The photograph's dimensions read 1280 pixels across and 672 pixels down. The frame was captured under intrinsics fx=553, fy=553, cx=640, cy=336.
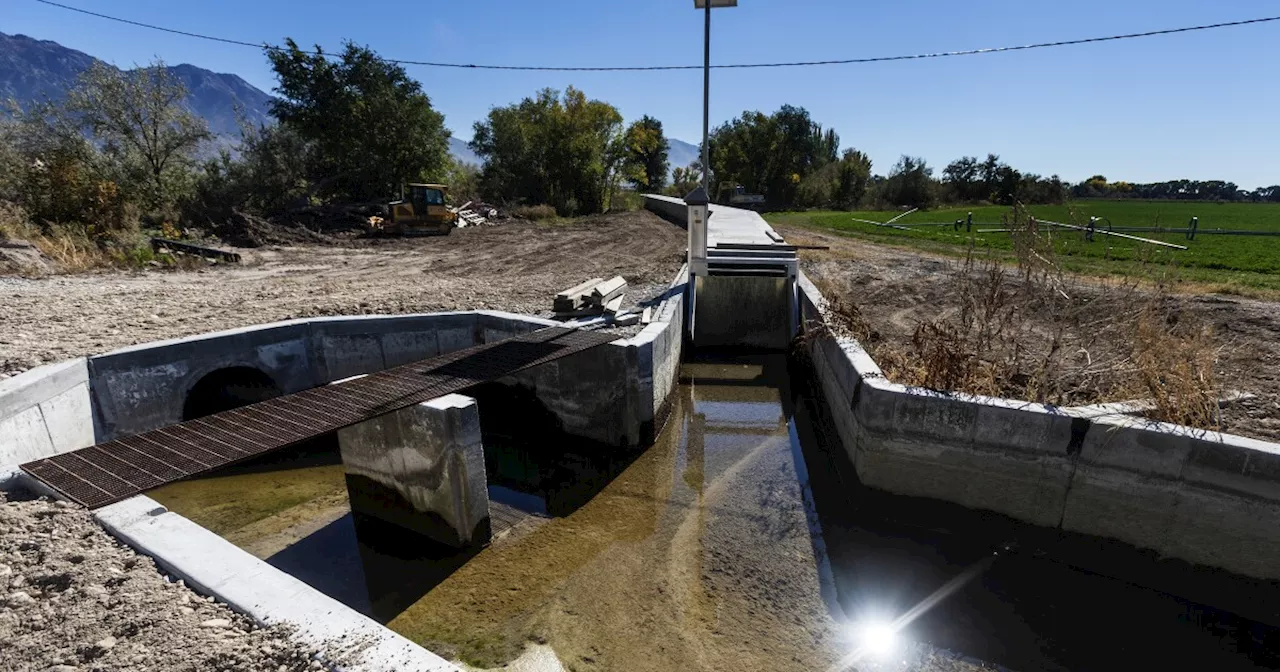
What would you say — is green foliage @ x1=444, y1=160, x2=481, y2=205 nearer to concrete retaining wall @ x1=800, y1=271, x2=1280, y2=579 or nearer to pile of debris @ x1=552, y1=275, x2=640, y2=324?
pile of debris @ x1=552, y1=275, x2=640, y2=324

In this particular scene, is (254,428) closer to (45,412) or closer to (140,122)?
(45,412)

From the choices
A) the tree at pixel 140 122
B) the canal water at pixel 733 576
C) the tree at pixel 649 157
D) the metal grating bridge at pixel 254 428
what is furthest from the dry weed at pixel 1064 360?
the tree at pixel 649 157

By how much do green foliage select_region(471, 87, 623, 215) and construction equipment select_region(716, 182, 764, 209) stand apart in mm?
10793

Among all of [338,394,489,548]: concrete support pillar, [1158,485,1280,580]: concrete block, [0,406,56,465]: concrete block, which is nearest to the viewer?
[1158,485,1280,580]: concrete block

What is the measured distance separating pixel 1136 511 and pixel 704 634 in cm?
→ 384

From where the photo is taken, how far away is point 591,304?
8789 mm

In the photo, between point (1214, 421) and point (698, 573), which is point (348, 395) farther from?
point (1214, 421)

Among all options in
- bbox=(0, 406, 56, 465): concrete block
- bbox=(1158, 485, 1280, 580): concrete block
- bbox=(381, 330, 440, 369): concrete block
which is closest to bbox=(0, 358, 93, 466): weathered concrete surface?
bbox=(0, 406, 56, 465): concrete block

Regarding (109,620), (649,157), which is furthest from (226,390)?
(649,157)

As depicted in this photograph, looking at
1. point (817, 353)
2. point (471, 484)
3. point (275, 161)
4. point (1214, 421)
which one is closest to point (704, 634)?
point (471, 484)

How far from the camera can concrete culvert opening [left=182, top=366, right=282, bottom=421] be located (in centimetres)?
702

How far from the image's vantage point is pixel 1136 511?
4699mm

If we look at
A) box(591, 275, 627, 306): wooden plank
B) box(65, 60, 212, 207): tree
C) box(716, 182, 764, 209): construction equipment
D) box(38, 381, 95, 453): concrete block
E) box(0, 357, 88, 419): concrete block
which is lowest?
box(38, 381, 95, 453): concrete block

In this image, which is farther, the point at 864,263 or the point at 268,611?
the point at 864,263
